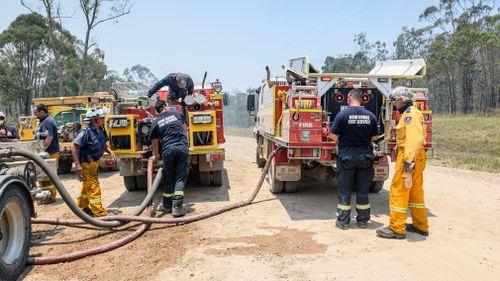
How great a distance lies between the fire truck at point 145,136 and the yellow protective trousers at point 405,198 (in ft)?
10.9

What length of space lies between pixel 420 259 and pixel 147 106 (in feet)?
19.9

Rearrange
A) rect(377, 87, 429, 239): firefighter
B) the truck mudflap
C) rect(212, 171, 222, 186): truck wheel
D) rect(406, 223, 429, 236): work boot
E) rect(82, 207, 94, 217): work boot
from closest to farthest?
rect(377, 87, 429, 239): firefighter → rect(406, 223, 429, 236): work boot → rect(82, 207, 94, 217): work boot → the truck mudflap → rect(212, 171, 222, 186): truck wheel

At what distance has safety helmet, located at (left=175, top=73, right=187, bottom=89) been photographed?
7.97m

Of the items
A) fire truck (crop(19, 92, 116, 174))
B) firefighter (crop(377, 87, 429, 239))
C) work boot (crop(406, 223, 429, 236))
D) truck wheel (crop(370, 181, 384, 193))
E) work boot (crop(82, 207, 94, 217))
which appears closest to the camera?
firefighter (crop(377, 87, 429, 239))

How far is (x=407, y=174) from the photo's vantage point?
17.0ft

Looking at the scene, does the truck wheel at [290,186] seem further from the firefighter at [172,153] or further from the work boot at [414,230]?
the work boot at [414,230]

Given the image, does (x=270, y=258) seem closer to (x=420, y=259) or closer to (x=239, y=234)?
(x=239, y=234)

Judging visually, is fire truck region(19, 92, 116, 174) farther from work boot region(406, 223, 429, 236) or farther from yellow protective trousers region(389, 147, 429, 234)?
work boot region(406, 223, 429, 236)

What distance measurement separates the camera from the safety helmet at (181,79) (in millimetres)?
7973

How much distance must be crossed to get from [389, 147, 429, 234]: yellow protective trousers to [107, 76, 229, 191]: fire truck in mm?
3329

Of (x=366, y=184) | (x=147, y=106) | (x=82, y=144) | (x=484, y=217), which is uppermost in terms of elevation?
(x=147, y=106)

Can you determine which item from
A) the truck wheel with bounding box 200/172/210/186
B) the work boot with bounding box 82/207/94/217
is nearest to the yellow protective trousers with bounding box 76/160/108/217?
the work boot with bounding box 82/207/94/217

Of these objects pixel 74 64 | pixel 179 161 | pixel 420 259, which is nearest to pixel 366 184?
pixel 420 259

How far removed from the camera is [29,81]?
36062 mm
